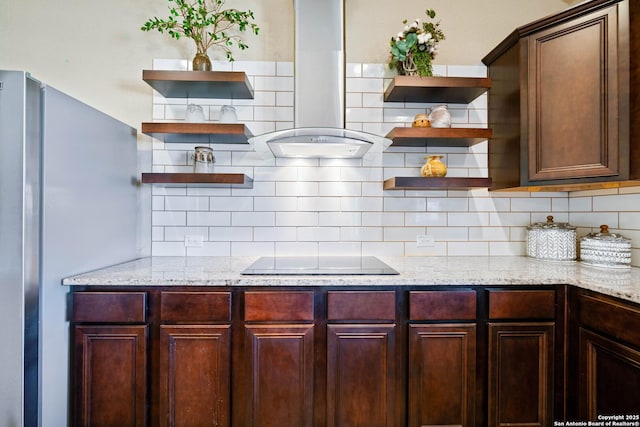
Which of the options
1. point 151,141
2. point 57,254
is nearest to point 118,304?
point 57,254

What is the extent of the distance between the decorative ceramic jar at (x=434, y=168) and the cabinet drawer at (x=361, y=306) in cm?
88

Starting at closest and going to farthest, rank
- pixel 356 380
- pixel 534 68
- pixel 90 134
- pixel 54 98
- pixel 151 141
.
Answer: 1. pixel 54 98
2. pixel 356 380
3. pixel 90 134
4. pixel 534 68
5. pixel 151 141

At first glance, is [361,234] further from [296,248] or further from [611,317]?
[611,317]

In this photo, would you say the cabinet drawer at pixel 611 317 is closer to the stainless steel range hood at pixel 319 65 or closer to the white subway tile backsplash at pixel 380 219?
the white subway tile backsplash at pixel 380 219

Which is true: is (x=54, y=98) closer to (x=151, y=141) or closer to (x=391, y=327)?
(x=151, y=141)

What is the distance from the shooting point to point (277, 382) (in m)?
1.51

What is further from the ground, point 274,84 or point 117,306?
point 274,84

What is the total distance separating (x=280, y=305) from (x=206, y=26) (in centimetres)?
169

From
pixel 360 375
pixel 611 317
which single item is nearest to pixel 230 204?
pixel 360 375

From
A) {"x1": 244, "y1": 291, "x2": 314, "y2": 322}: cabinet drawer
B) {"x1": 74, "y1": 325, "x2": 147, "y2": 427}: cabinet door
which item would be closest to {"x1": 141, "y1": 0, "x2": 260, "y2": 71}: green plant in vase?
{"x1": 244, "y1": 291, "x2": 314, "y2": 322}: cabinet drawer

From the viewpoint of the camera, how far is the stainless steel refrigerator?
1275mm

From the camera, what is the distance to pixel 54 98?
4.62 feet

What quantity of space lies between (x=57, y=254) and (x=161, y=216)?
77cm

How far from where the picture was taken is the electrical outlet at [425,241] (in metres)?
2.24
